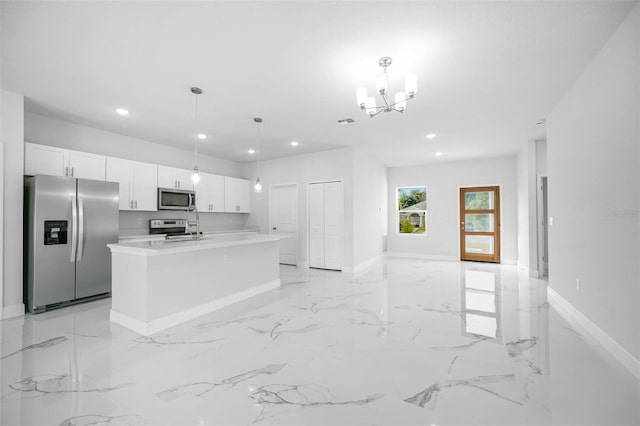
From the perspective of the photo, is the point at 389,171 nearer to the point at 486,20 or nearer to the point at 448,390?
the point at 486,20

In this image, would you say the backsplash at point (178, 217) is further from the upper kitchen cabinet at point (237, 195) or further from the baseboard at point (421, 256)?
the baseboard at point (421, 256)

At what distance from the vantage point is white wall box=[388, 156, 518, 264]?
6.85 meters

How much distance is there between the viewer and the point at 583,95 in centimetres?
287

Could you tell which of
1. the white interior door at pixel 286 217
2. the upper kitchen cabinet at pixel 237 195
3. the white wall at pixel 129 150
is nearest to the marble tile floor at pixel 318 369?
the white wall at pixel 129 150

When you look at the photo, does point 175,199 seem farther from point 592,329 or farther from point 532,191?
point 532,191

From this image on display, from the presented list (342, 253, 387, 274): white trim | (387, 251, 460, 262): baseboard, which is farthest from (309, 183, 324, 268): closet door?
(387, 251, 460, 262): baseboard

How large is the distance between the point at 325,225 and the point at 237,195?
234cm

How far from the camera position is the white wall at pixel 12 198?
3.26m

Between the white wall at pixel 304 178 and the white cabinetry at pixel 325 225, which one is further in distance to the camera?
the white cabinetry at pixel 325 225

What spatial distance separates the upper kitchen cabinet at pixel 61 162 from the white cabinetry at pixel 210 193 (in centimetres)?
180

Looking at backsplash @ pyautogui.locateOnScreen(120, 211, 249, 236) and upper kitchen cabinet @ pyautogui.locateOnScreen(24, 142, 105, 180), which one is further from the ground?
upper kitchen cabinet @ pyautogui.locateOnScreen(24, 142, 105, 180)

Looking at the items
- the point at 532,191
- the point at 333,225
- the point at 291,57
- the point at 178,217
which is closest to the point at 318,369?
the point at 291,57

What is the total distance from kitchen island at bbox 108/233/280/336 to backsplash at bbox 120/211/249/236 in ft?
6.94

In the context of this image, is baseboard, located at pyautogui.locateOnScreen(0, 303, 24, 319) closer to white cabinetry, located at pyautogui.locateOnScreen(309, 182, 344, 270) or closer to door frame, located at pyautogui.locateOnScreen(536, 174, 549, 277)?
white cabinetry, located at pyautogui.locateOnScreen(309, 182, 344, 270)
